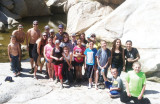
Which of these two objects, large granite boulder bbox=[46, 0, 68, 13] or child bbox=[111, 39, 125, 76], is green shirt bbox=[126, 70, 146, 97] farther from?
large granite boulder bbox=[46, 0, 68, 13]

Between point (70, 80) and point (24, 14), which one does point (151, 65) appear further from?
point (24, 14)

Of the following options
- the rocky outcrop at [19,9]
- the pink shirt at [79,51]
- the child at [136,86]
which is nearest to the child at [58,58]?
the pink shirt at [79,51]

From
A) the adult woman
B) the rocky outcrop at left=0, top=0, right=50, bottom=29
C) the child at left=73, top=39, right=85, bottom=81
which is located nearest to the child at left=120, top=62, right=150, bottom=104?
the child at left=73, top=39, right=85, bottom=81

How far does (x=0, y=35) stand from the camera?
1598 cm

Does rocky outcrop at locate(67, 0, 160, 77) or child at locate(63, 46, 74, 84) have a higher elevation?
rocky outcrop at locate(67, 0, 160, 77)

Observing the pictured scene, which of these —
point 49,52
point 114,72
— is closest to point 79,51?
point 49,52

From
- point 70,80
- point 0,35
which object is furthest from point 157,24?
point 0,35

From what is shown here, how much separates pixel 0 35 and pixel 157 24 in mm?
11857

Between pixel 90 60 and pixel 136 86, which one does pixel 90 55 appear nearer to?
pixel 90 60

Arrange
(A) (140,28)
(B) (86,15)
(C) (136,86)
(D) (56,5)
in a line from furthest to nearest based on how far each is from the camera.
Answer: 1. (D) (56,5)
2. (B) (86,15)
3. (A) (140,28)
4. (C) (136,86)

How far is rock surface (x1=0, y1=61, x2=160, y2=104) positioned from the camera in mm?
5676

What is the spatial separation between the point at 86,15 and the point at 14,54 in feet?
25.0

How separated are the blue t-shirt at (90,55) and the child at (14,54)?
7.71ft

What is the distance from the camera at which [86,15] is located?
13789 millimetres
